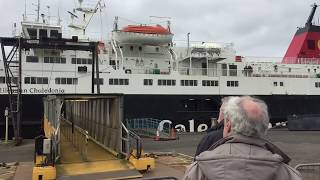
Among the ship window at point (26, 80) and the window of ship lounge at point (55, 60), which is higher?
the window of ship lounge at point (55, 60)

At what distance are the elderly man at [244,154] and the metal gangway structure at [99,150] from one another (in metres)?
7.61

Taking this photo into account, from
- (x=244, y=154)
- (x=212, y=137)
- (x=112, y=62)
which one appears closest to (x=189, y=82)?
(x=112, y=62)

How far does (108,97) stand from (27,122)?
48.7ft

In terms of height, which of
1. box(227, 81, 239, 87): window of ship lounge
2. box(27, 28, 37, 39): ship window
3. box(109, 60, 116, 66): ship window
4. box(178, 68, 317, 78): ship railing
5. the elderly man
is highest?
box(27, 28, 37, 39): ship window

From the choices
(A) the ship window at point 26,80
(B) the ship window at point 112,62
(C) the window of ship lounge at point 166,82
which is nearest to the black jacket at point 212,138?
(A) the ship window at point 26,80

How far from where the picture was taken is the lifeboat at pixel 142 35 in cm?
2884

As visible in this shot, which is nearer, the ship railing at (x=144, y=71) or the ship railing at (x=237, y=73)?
the ship railing at (x=144, y=71)

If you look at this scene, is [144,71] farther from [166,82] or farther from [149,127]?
[149,127]

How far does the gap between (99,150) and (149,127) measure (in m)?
12.5

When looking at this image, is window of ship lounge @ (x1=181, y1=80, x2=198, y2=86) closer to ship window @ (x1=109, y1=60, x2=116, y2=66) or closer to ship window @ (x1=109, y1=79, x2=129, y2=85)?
ship window @ (x1=109, y1=79, x2=129, y2=85)

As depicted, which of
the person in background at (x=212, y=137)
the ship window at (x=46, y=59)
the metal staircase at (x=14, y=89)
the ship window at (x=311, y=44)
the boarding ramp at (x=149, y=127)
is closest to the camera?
the person in background at (x=212, y=137)

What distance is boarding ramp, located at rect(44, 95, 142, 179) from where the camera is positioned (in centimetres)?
1030

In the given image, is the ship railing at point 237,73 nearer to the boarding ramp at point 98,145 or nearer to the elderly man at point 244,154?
the boarding ramp at point 98,145

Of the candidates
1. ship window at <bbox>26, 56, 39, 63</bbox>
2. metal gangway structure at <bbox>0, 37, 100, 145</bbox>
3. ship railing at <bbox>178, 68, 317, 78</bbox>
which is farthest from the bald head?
ship railing at <bbox>178, 68, 317, 78</bbox>
